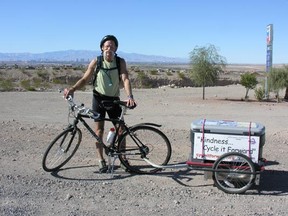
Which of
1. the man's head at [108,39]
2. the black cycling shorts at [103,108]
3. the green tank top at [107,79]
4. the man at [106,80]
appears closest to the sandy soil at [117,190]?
the man at [106,80]

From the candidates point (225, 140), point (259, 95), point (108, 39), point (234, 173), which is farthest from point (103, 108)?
point (259, 95)

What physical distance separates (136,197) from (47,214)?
1.24 metres

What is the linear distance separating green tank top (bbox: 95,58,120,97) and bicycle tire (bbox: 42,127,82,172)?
774 millimetres

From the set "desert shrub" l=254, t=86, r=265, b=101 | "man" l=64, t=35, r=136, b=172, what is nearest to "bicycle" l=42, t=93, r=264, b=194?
"man" l=64, t=35, r=136, b=172

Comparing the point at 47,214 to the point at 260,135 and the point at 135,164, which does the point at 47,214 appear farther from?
the point at 260,135

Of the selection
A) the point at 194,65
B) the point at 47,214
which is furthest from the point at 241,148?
the point at 194,65

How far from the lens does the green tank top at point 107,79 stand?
7.02 meters

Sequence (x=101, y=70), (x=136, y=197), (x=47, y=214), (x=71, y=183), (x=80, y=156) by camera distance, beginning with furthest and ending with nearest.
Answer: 1. (x=80, y=156)
2. (x=101, y=70)
3. (x=71, y=183)
4. (x=136, y=197)
5. (x=47, y=214)

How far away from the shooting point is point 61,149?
23.7ft

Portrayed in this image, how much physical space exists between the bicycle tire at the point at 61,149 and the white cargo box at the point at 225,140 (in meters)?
1.99

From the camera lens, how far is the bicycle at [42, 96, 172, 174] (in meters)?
6.98

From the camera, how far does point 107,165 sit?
23.9ft

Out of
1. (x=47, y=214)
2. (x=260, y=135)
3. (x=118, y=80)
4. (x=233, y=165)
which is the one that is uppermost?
(x=118, y=80)

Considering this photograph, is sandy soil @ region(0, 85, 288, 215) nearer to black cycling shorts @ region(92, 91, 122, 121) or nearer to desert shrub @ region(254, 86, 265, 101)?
black cycling shorts @ region(92, 91, 122, 121)
